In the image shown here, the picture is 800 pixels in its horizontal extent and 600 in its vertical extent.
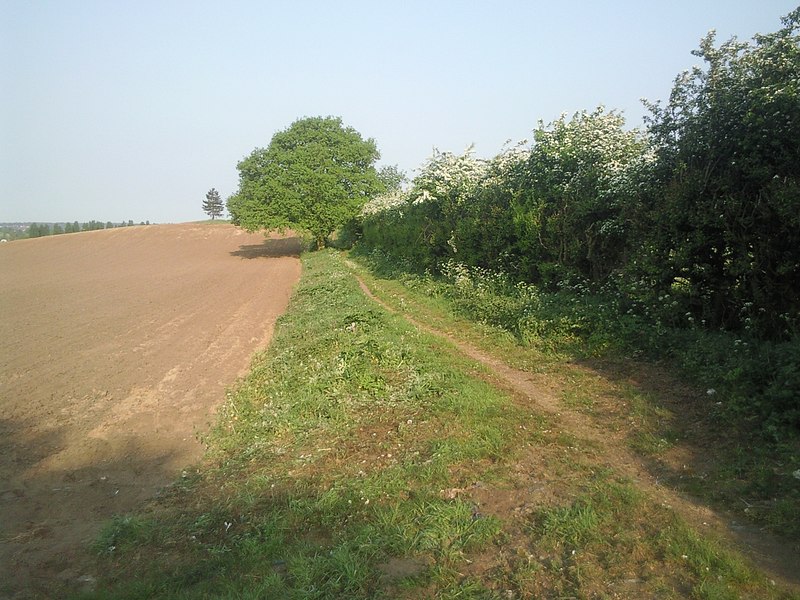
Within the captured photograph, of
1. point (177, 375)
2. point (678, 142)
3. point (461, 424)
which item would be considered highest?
point (678, 142)

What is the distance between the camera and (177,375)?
933 cm

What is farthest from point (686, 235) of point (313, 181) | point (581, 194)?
point (313, 181)

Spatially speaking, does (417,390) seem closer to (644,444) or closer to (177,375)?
(644,444)

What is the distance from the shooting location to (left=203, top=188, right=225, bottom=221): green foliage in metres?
106

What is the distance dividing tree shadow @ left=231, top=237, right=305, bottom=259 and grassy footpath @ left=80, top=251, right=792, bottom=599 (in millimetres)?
32490

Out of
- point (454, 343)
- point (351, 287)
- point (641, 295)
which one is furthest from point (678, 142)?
point (351, 287)

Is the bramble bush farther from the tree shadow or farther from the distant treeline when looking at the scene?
the distant treeline

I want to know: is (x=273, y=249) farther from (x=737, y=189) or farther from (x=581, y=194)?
(x=737, y=189)

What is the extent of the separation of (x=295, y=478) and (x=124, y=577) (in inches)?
63.2

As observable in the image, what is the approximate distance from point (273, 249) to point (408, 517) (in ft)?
132

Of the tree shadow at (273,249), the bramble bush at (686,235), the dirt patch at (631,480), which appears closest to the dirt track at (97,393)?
the dirt patch at (631,480)

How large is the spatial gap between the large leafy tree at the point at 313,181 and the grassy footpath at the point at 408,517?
2716 cm

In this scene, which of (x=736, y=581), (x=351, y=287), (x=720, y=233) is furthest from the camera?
(x=351, y=287)

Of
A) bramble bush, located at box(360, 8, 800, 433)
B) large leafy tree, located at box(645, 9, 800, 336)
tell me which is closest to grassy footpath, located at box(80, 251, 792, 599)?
bramble bush, located at box(360, 8, 800, 433)
